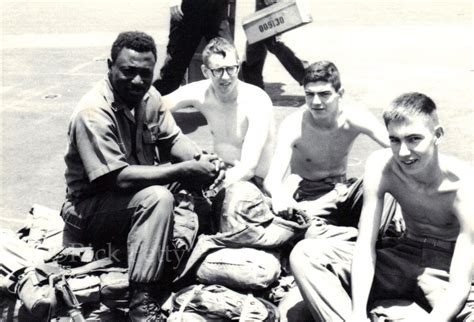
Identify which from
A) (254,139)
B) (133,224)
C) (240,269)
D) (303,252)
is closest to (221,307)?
(240,269)

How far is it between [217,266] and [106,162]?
884 millimetres

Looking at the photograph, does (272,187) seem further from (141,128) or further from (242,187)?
(141,128)

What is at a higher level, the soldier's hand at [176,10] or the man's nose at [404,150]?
the soldier's hand at [176,10]

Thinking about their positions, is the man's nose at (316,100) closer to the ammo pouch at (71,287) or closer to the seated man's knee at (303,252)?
the seated man's knee at (303,252)

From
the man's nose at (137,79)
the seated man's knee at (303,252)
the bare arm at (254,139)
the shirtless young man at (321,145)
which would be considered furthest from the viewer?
the bare arm at (254,139)

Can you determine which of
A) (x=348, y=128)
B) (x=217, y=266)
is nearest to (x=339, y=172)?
(x=348, y=128)

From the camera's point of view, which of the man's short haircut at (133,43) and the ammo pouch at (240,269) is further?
the man's short haircut at (133,43)

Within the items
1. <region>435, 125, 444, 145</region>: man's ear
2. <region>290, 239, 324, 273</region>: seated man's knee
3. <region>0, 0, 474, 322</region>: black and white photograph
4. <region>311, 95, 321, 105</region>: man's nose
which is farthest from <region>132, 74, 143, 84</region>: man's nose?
<region>435, 125, 444, 145</region>: man's ear

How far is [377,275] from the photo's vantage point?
14.3 ft

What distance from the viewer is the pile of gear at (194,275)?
14.5 feet

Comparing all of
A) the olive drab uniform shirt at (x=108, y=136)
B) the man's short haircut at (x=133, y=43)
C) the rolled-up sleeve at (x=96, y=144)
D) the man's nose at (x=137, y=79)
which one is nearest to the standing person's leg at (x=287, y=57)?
the olive drab uniform shirt at (x=108, y=136)

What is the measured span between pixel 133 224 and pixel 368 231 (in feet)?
4.40

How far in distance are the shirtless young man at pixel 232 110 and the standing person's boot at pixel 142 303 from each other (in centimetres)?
139

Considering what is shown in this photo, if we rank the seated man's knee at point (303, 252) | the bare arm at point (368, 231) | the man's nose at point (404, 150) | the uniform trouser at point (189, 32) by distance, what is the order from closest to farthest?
the man's nose at point (404, 150) → the bare arm at point (368, 231) → the seated man's knee at point (303, 252) → the uniform trouser at point (189, 32)
